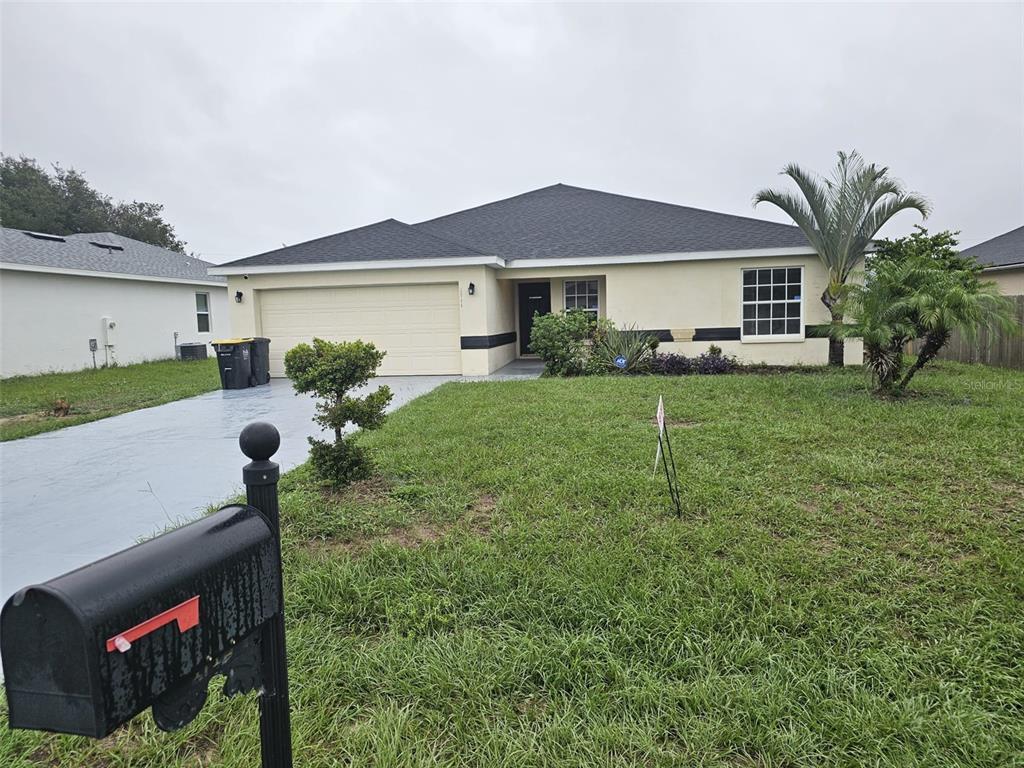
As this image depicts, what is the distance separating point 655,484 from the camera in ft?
16.9

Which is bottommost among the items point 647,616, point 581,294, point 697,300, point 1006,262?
point 647,616

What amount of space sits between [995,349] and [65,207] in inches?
1728

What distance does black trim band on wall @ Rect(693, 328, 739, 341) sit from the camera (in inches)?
574

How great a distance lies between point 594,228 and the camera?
16.7 m

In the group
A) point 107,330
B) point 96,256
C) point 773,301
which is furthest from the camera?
point 96,256

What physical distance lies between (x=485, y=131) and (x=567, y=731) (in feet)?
83.0

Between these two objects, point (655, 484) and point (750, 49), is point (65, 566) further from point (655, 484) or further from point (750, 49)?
point (750, 49)

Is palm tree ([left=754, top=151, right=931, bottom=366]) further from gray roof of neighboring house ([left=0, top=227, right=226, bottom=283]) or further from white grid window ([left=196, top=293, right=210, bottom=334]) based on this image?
white grid window ([left=196, top=293, right=210, bottom=334])

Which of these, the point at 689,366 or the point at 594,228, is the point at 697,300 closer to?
the point at 689,366

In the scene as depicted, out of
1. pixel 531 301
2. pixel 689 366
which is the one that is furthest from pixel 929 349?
pixel 531 301

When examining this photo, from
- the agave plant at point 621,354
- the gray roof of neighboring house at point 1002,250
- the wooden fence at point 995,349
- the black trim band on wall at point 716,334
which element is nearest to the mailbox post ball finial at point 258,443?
the agave plant at point 621,354

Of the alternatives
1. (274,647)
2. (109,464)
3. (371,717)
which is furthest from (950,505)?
(109,464)

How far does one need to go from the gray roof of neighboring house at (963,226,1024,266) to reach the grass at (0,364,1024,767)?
15.5m

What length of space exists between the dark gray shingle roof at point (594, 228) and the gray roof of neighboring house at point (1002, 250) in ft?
25.2
